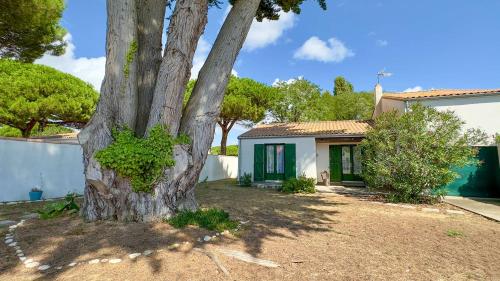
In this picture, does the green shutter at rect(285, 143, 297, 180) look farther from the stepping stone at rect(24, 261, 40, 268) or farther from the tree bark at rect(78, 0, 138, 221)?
the stepping stone at rect(24, 261, 40, 268)

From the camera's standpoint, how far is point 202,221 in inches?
208

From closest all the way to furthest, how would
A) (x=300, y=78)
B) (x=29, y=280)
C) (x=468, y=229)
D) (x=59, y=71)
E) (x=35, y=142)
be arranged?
(x=29, y=280) < (x=468, y=229) < (x=35, y=142) < (x=59, y=71) < (x=300, y=78)

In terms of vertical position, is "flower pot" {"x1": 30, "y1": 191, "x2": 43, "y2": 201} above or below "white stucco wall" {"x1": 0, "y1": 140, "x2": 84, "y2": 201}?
below

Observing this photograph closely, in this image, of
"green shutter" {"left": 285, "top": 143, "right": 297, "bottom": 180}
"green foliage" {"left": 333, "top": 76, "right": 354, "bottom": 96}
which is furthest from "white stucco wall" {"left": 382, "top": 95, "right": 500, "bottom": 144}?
"green foliage" {"left": 333, "top": 76, "right": 354, "bottom": 96}

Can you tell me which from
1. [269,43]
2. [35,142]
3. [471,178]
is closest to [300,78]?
[269,43]

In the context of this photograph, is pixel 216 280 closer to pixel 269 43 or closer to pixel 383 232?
pixel 383 232

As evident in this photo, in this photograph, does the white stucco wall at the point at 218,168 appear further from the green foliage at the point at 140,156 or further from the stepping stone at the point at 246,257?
the stepping stone at the point at 246,257

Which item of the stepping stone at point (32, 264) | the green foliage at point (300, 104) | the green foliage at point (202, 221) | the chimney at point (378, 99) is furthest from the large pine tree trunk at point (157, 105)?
the green foliage at point (300, 104)

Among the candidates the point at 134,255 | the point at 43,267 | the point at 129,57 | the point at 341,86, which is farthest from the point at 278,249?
the point at 341,86

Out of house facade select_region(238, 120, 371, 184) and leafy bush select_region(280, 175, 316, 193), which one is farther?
house facade select_region(238, 120, 371, 184)

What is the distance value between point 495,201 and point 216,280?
1131cm

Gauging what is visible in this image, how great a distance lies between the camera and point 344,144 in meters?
15.7

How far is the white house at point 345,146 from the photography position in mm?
11016

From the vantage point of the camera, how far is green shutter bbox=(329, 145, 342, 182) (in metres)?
15.8
